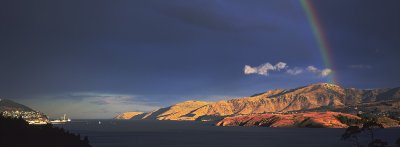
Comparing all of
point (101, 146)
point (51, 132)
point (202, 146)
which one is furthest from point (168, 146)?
point (51, 132)

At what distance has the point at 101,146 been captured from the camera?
174m

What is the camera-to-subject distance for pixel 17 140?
9412cm

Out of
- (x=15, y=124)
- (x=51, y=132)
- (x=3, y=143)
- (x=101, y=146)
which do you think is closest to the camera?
(x=3, y=143)

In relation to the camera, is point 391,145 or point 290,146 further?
point 290,146

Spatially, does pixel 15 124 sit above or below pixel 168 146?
above

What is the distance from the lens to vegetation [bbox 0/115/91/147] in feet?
307

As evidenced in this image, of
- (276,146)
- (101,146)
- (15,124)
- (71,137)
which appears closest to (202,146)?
(276,146)

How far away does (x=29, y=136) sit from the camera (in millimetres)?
100500

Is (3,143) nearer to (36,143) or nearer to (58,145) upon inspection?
(36,143)

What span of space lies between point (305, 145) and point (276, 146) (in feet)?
44.8

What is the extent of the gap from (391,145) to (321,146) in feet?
86.5

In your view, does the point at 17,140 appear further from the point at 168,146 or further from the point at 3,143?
the point at 168,146

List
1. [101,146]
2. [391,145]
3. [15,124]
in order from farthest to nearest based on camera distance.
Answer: [101,146] < [391,145] < [15,124]

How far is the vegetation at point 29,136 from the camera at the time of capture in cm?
9344
